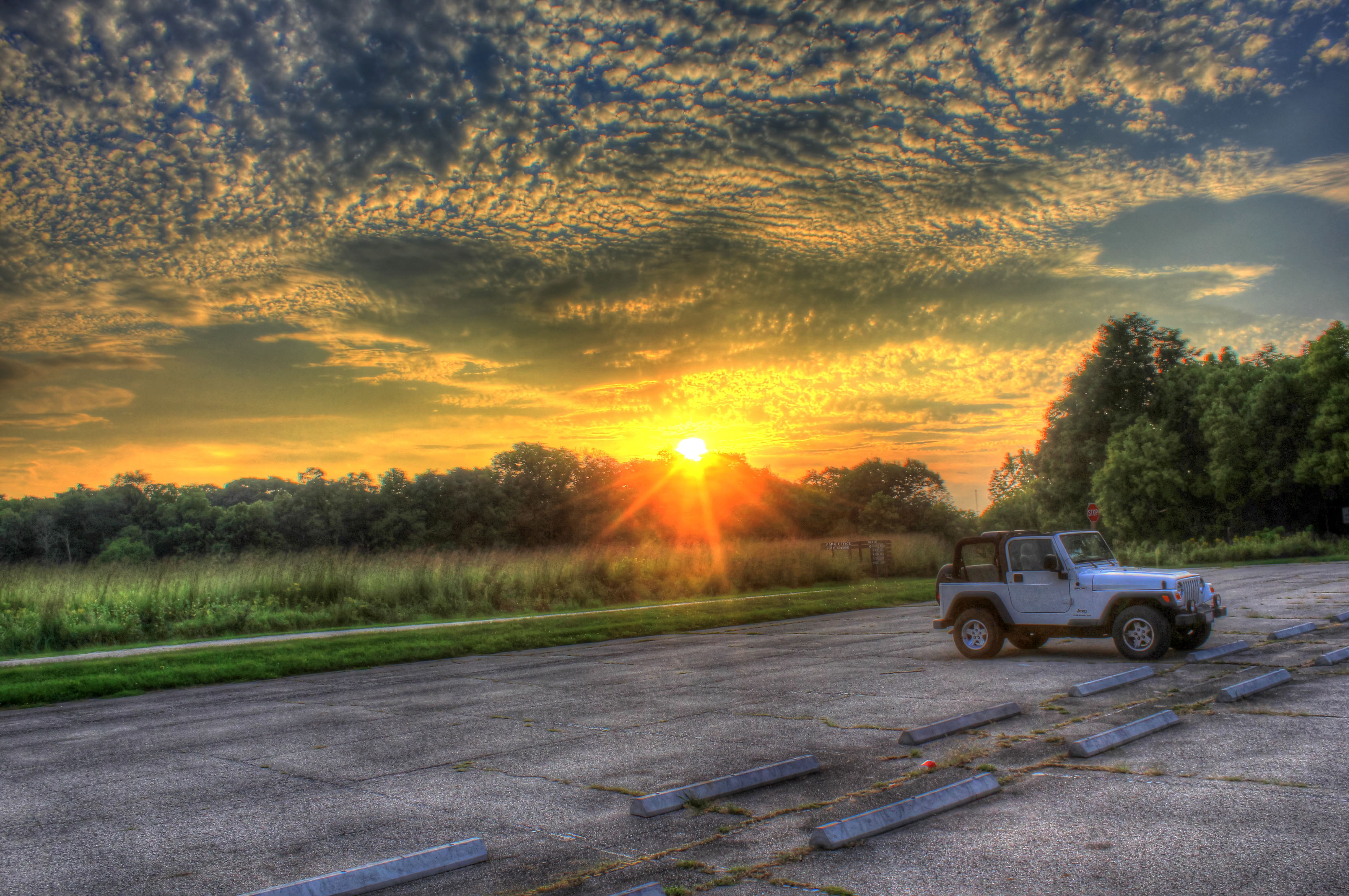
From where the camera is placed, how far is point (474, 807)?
5938mm

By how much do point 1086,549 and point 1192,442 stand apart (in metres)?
60.2

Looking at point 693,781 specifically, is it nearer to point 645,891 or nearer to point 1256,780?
point 645,891

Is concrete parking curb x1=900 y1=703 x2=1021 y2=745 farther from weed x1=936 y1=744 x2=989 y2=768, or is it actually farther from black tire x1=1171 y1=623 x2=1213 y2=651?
black tire x1=1171 y1=623 x2=1213 y2=651

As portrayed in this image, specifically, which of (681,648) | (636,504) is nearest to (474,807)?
(681,648)

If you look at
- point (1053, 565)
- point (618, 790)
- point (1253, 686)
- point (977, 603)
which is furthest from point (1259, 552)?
point (618, 790)

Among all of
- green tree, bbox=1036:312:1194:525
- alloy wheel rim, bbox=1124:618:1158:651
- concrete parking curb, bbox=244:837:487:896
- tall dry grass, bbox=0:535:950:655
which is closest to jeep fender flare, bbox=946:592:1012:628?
alloy wheel rim, bbox=1124:618:1158:651

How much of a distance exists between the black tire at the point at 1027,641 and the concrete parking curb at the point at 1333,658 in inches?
129

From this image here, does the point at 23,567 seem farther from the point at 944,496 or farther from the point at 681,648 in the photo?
the point at 944,496

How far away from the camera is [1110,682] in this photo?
9.48 metres

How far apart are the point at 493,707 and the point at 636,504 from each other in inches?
2533

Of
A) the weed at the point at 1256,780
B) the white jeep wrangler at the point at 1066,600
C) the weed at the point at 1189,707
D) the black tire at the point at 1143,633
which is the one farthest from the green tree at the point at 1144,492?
the weed at the point at 1256,780

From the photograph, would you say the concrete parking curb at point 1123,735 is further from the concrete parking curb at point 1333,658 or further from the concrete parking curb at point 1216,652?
the concrete parking curb at point 1333,658

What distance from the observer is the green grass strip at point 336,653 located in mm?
13195

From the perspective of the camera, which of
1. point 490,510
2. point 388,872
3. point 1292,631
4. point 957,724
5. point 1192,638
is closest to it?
point 388,872
